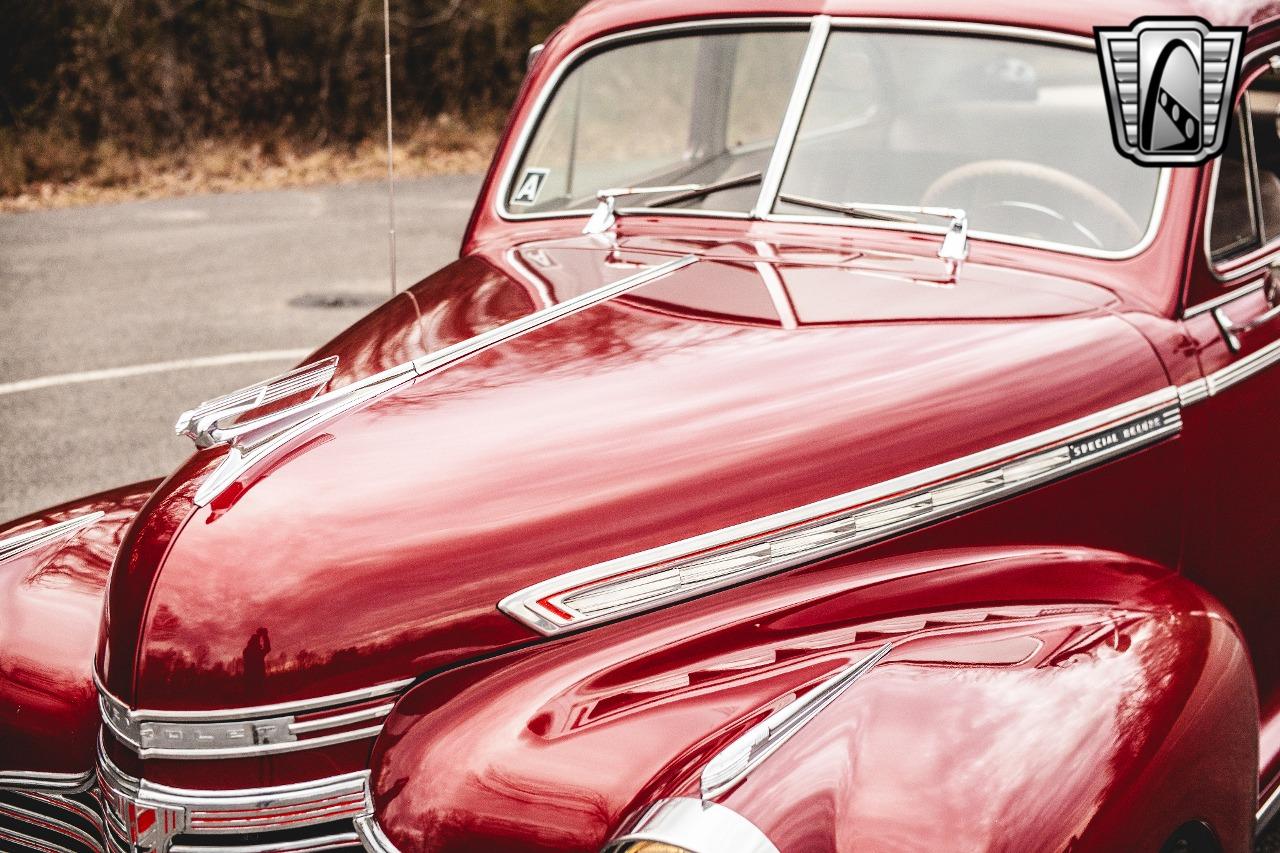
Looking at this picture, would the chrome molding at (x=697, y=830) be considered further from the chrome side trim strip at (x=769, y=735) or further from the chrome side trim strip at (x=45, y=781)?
the chrome side trim strip at (x=45, y=781)

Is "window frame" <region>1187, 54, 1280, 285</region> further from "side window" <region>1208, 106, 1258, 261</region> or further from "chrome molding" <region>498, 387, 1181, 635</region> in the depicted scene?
"chrome molding" <region>498, 387, 1181, 635</region>

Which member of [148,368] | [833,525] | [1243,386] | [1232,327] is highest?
[1232,327]

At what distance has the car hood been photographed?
1888mm

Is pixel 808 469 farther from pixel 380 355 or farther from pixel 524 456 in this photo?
pixel 380 355

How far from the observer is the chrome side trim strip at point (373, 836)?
1.77 m

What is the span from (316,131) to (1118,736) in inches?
519

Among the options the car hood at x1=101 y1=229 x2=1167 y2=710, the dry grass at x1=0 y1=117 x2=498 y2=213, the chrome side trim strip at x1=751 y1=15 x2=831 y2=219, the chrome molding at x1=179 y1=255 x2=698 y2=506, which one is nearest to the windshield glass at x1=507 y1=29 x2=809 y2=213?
the chrome side trim strip at x1=751 y1=15 x2=831 y2=219

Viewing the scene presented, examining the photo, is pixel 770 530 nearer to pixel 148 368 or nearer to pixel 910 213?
pixel 910 213

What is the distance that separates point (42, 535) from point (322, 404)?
3.03ft

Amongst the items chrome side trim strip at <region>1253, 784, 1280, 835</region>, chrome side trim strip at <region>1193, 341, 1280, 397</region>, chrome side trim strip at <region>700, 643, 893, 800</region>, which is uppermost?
chrome side trim strip at <region>1193, 341, 1280, 397</region>

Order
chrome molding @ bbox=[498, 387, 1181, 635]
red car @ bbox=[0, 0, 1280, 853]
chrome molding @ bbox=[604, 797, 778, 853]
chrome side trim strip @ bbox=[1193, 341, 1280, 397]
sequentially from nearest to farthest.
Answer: chrome molding @ bbox=[604, 797, 778, 853]
red car @ bbox=[0, 0, 1280, 853]
chrome molding @ bbox=[498, 387, 1181, 635]
chrome side trim strip @ bbox=[1193, 341, 1280, 397]

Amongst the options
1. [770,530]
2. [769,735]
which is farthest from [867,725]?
[770,530]

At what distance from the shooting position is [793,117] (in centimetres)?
288

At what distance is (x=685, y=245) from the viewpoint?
2865 millimetres
